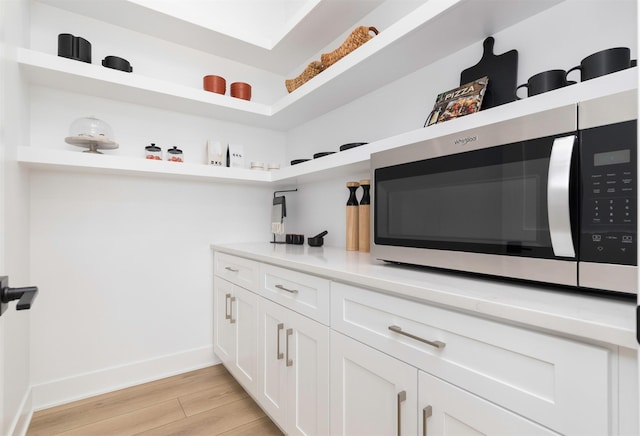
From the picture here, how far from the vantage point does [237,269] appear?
6.01ft

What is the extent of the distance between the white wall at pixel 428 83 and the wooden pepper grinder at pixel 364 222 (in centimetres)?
18

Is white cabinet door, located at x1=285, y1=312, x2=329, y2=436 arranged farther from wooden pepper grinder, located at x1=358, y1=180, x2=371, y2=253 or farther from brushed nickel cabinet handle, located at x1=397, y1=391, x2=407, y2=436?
wooden pepper grinder, located at x1=358, y1=180, x2=371, y2=253

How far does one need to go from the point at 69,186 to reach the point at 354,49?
5.75 ft

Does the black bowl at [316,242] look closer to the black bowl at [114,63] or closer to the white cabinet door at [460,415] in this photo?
the white cabinet door at [460,415]

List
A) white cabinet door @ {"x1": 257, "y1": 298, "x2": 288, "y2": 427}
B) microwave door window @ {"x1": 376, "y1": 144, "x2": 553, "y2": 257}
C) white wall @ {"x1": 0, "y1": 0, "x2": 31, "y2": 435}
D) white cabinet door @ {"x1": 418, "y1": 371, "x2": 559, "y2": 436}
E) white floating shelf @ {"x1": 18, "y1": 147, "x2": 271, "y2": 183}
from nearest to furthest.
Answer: white cabinet door @ {"x1": 418, "y1": 371, "x2": 559, "y2": 436}
microwave door window @ {"x1": 376, "y1": 144, "x2": 553, "y2": 257}
white wall @ {"x1": 0, "y1": 0, "x2": 31, "y2": 435}
white cabinet door @ {"x1": 257, "y1": 298, "x2": 288, "y2": 427}
white floating shelf @ {"x1": 18, "y1": 147, "x2": 271, "y2": 183}

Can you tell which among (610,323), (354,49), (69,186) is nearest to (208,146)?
(69,186)

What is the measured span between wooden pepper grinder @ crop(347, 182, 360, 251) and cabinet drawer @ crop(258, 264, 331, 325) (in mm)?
482

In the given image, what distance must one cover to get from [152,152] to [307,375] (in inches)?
62.7

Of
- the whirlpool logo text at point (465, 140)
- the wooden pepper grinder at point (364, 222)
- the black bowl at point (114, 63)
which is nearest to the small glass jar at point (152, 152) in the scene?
the black bowl at point (114, 63)

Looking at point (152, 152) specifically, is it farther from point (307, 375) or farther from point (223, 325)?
→ point (307, 375)

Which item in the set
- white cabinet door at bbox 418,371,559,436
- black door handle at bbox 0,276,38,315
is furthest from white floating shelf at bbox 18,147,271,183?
white cabinet door at bbox 418,371,559,436

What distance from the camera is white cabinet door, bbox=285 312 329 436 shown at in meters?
1.12

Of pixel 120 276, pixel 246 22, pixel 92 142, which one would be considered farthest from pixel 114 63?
pixel 120 276

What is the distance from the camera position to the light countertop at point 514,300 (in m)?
0.51
